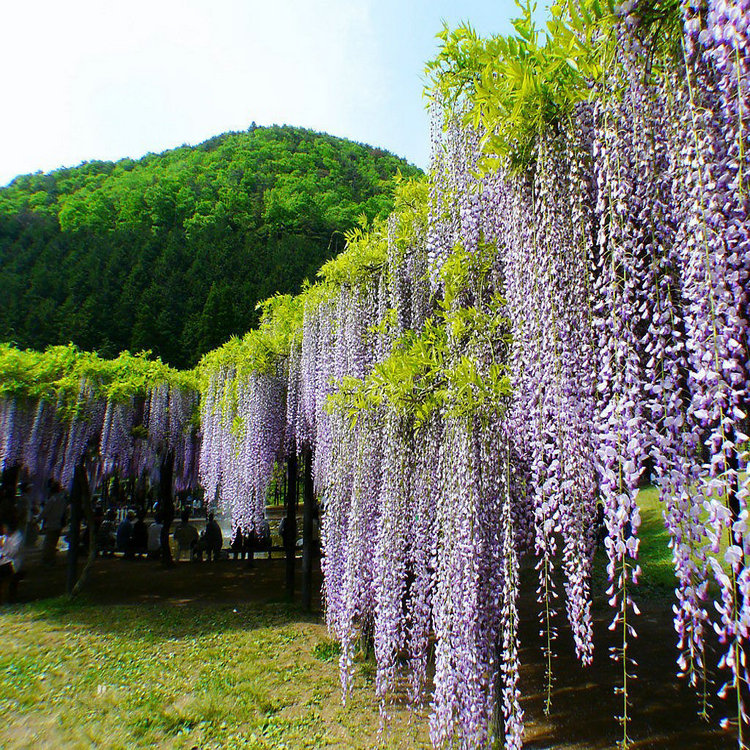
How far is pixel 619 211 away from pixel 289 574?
9.02 meters

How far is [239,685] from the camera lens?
5.46 m

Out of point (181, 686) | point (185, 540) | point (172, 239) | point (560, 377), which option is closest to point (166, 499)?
point (185, 540)

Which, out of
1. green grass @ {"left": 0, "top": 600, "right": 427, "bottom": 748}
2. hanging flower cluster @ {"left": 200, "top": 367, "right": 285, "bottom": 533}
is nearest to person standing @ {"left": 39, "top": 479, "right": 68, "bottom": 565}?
green grass @ {"left": 0, "top": 600, "right": 427, "bottom": 748}

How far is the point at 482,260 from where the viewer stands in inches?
144

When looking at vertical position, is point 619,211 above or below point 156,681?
above

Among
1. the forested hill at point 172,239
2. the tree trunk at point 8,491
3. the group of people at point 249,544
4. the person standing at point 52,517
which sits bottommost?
the group of people at point 249,544

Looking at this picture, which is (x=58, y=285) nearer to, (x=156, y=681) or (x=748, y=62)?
(x=156, y=681)

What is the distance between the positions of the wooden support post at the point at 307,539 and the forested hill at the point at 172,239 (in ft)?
70.8

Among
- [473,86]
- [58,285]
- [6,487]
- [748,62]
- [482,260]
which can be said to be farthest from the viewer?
[58,285]

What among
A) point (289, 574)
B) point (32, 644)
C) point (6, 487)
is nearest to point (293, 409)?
point (289, 574)

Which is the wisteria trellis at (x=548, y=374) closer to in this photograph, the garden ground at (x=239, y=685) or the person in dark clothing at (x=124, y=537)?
the garden ground at (x=239, y=685)

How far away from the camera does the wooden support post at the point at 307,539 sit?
795 cm

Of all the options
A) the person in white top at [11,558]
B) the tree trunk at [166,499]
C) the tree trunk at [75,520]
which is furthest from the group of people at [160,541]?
the person in white top at [11,558]

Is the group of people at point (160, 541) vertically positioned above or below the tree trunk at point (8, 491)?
below
